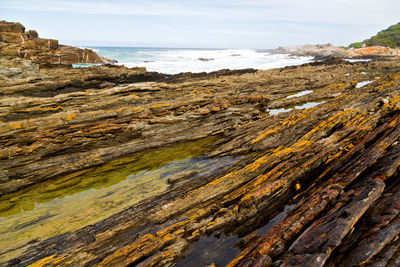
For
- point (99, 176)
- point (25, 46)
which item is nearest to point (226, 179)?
point (99, 176)

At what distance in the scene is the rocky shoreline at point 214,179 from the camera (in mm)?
6613

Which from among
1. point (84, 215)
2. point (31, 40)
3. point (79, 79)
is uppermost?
point (31, 40)

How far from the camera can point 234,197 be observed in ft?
32.9

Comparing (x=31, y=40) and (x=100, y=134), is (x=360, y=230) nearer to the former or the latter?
(x=100, y=134)

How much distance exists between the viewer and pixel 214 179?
12.2 m

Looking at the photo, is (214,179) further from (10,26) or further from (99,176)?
(10,26)

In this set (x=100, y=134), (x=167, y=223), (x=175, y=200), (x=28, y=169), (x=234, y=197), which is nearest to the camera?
(x=167, y=223)

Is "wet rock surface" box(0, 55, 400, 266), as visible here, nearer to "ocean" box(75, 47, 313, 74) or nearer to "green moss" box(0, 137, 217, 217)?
"green moss" box(0, 137, 217, 217)

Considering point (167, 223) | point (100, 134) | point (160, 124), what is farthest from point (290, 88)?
point (167, 223)

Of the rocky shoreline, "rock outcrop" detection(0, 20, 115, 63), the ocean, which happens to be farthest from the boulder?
the ocean

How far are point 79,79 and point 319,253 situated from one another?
128 ft

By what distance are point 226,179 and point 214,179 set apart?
884 mm

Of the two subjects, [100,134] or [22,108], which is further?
[22,108]

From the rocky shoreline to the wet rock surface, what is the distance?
58 mm
